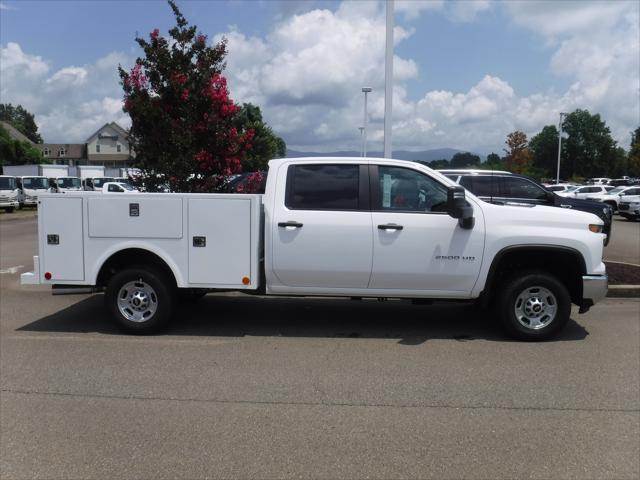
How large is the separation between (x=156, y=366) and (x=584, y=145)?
12343cm

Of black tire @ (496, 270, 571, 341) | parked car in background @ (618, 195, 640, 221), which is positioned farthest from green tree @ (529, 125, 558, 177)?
black tire @ (496, 270, 571, 341)

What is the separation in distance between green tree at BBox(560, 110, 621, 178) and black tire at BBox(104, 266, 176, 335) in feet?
367

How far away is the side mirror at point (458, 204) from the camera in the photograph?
604cm

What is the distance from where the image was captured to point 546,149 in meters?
128

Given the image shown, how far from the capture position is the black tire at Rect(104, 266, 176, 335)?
21.6 feet

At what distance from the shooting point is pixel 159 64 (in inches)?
354

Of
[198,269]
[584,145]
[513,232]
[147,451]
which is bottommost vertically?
[147,451]

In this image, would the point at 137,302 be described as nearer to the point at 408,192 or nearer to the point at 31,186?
the point at 408,192

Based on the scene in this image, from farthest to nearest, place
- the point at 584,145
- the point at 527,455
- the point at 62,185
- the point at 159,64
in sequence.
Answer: the point at 584,145, the point at 62,185, the point at 159,64, the point at 527,455

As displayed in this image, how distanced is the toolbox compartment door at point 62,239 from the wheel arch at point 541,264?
4484mm

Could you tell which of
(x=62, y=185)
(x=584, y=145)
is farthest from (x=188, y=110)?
(x=584, y=145)

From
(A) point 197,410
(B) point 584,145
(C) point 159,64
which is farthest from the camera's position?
(B) point 584,145

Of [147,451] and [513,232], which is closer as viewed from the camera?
[147,451]

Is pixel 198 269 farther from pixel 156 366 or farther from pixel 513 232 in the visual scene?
pixel 513 232
